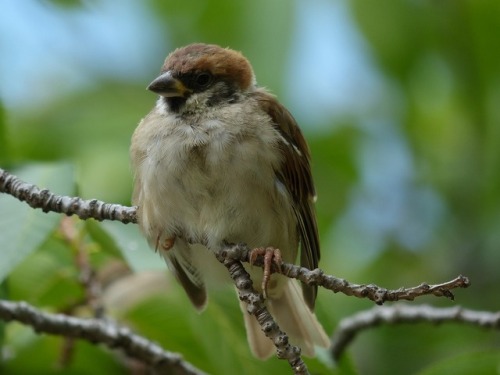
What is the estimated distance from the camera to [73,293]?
3734mm

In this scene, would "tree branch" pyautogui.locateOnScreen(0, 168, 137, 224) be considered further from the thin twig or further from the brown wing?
the brown wing

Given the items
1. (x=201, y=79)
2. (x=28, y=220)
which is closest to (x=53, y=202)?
(x=28, y=220)

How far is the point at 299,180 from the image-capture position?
3.53 m

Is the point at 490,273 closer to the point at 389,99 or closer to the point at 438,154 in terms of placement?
the point at 438,154

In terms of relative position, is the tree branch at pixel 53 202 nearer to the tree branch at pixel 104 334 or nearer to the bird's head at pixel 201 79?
the tree branch at pixel 104 334

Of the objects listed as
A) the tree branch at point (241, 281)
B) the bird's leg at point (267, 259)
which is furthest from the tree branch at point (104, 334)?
the bird's leg at point (267, 259)

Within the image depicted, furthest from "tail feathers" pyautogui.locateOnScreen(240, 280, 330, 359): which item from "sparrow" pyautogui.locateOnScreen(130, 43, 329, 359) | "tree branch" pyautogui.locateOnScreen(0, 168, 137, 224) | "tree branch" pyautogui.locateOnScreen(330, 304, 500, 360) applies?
"tree branch" pyautogui.locateOnScreen(0, 168, 137, 224)

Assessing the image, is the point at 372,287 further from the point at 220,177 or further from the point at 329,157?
the point at 329,157

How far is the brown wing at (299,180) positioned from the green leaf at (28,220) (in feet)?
2.59

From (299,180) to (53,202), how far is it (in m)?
0.99

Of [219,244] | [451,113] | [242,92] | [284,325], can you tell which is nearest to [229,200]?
[219,244]

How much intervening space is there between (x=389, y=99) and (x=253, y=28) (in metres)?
A: 1.18

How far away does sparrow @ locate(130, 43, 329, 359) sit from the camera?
3.23 m

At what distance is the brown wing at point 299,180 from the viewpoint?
3.48m
